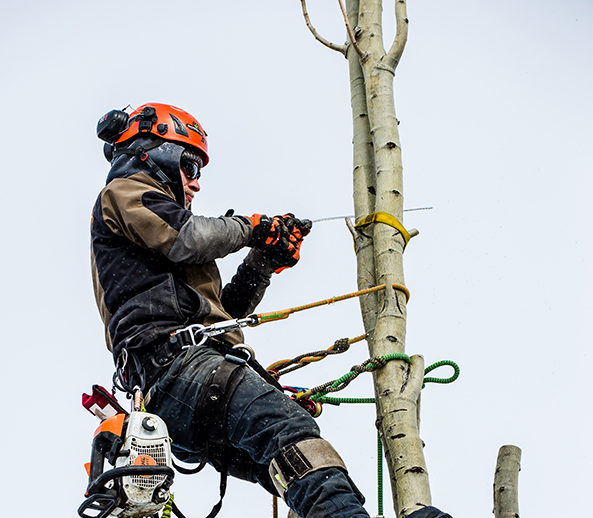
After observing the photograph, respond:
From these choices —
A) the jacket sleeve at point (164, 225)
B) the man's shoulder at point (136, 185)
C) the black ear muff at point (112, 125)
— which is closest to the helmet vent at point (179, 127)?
the black ear muff at point (112, 125)

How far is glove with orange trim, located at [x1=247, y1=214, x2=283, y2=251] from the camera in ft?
14.1

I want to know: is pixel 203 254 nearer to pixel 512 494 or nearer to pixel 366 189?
pixel 366 189

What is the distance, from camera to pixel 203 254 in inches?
157

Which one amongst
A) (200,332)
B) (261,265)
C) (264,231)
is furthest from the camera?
(261,265)

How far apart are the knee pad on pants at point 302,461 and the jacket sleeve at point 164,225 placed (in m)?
0.95

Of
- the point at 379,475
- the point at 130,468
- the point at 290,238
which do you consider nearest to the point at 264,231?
the point at 290,238

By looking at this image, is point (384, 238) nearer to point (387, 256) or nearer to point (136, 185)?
point (387, 256)

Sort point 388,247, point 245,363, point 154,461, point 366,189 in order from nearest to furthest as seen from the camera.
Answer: point 154,461, point 245,363, point 388,247, point 366,189

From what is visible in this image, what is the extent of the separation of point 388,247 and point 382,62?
3.70 ft

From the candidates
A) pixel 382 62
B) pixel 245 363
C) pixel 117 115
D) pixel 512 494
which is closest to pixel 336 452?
pixel 245 363

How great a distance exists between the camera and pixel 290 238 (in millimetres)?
4418

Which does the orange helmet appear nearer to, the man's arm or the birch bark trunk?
the man's arm

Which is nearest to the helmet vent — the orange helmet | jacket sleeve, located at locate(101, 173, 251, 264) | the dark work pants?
the orange helmet

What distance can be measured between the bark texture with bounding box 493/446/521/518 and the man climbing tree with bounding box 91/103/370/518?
0.84 meters
